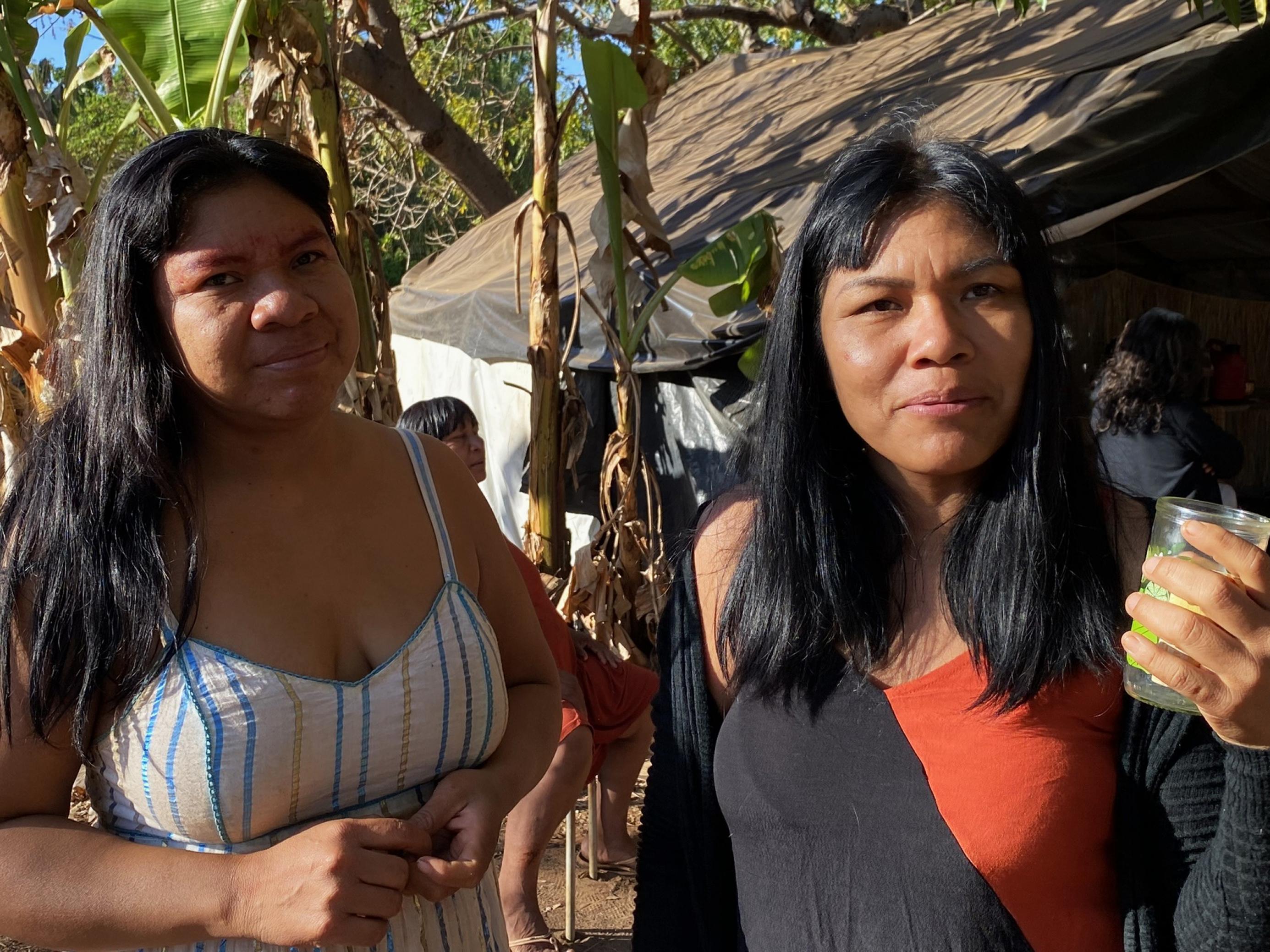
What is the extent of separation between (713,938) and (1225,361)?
7.38 m

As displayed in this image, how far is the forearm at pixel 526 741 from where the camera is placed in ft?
5.08

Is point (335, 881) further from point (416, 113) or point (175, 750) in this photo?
point (416, 113)

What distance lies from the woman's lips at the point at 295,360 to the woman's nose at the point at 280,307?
3cm

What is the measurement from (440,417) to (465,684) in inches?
98.0

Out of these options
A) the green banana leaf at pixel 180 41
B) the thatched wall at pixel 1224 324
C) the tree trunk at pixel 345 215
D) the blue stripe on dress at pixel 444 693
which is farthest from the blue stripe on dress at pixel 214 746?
the thatched wall at pixel 1224 324

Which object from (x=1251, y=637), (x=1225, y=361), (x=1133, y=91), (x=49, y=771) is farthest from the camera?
(x=1225, y=361)

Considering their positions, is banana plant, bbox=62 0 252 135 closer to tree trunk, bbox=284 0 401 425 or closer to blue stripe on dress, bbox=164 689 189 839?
tree trunk, bbox=284 0 401 425

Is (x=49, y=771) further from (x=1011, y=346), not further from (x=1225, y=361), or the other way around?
(x=1225, y=361)

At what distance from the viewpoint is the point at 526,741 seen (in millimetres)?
1626

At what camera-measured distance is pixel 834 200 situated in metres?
1.42

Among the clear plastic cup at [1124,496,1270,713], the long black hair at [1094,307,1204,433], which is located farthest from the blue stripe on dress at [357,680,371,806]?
the long black hair at [1094,307,1204,433]

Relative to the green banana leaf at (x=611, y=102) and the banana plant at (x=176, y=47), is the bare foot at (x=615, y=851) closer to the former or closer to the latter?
the green banana leaf at (x=611, y=102)

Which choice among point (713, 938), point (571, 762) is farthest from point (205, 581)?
point (571, 762)

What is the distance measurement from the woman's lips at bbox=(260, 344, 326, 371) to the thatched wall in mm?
7057
